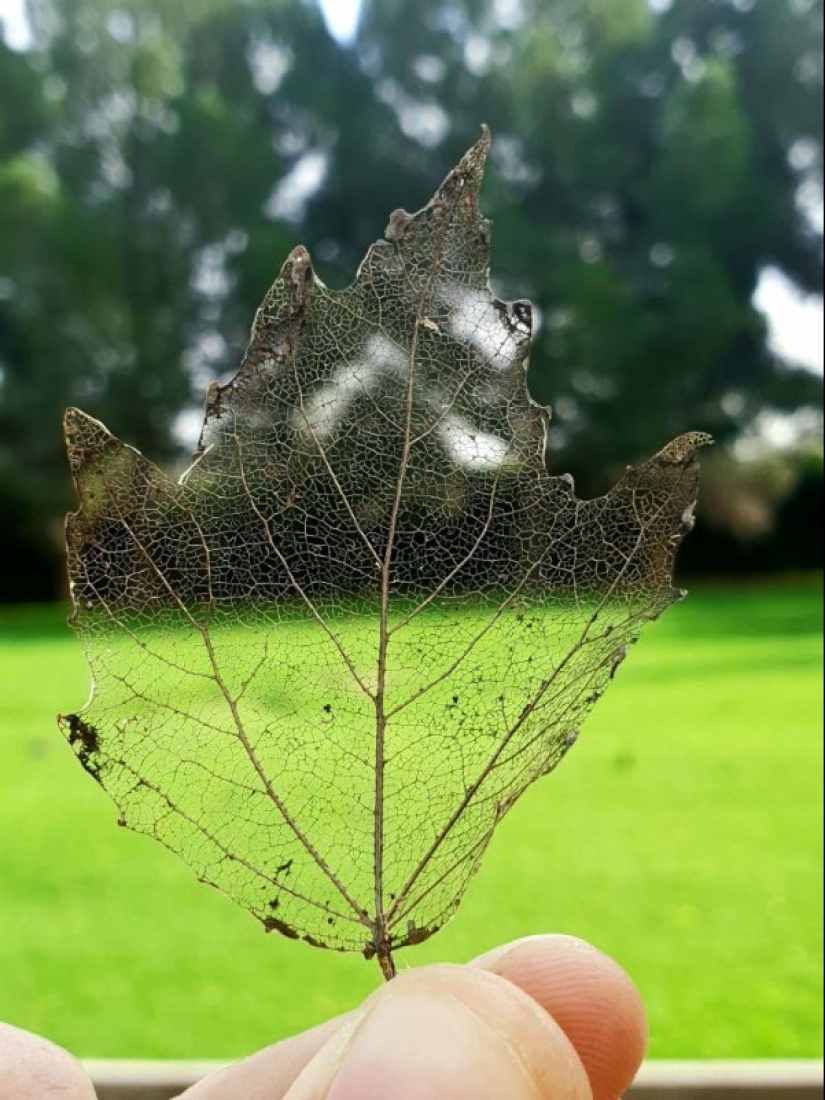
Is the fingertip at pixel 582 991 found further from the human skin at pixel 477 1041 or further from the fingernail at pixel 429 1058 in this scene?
the fingernail at pixel 429 1058

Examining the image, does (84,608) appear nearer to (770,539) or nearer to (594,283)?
(594,283)

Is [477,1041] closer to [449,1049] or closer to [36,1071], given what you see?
[449,1049]

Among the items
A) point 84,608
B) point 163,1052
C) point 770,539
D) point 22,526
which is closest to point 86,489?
point 84,608

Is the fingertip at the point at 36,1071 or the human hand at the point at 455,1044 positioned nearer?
the human hand at the point at 455,1044

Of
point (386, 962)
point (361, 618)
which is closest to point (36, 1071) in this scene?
point (386, 962)

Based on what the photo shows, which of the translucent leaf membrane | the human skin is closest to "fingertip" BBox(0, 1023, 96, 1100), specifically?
the human skin

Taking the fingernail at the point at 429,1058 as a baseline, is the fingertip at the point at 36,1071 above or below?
below

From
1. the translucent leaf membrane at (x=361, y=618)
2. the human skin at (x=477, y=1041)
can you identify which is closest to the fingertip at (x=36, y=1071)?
the human skin at (x=477, y=1041)
